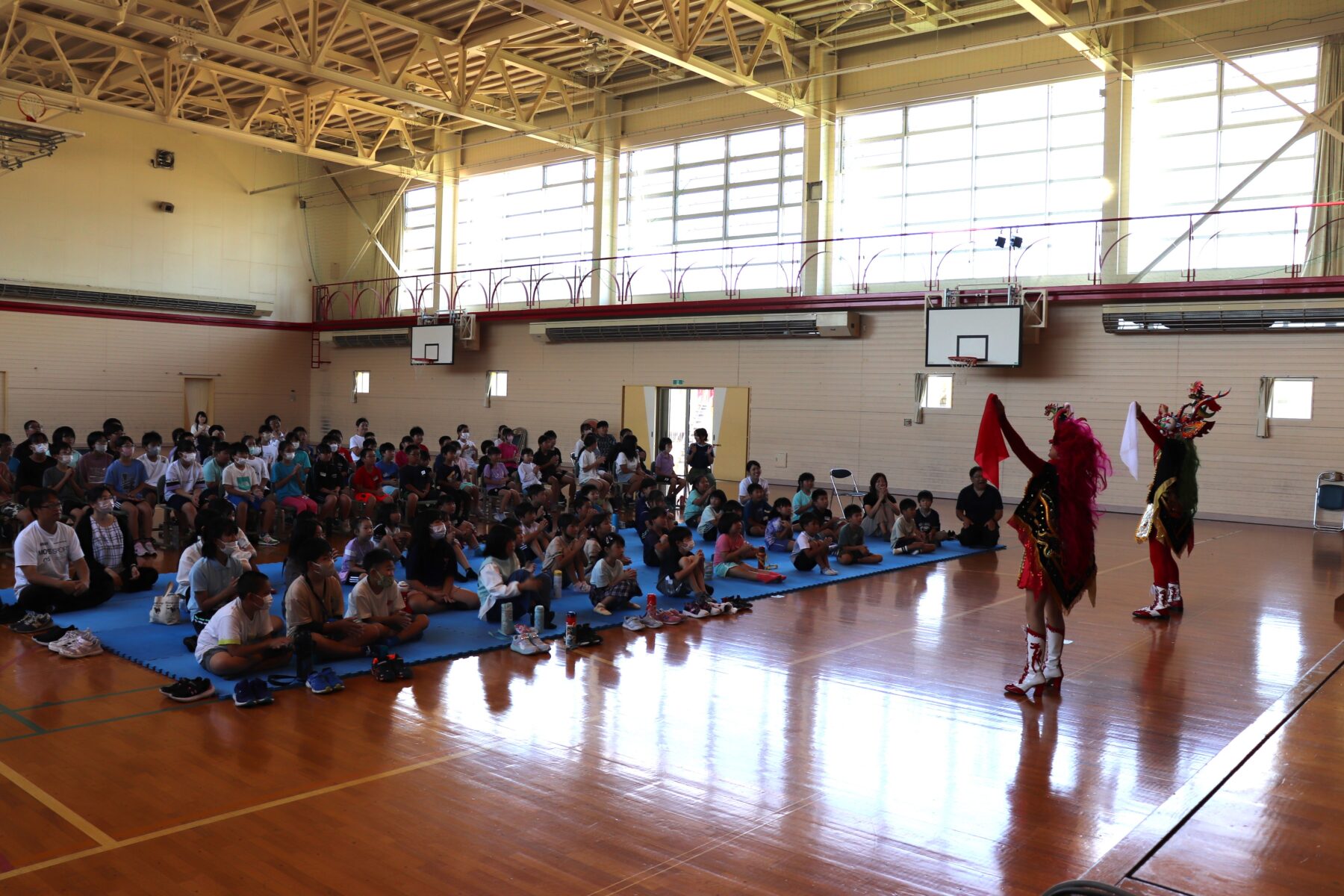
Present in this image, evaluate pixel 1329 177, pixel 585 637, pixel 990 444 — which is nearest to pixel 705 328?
pixel 1329 177

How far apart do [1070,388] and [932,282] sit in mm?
3317

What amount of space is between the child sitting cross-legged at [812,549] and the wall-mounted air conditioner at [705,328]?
8.68 meters

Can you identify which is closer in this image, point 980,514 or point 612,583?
point 612,583

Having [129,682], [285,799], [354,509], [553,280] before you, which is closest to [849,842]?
[285,799]

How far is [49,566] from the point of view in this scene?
870cm

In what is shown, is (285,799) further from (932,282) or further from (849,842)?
(932,282)

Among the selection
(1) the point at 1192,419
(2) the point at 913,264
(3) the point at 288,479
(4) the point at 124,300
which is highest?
(2) the point at 913,264

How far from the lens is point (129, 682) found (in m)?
6.89

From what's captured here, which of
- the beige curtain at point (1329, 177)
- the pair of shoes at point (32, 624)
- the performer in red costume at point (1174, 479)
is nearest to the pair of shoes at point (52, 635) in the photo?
the pair of shoes at point (32, 624)

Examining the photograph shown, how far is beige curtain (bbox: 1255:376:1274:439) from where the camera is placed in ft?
52.9

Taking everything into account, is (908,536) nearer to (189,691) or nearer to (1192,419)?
(1192,419)

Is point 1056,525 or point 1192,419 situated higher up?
point 1192,419

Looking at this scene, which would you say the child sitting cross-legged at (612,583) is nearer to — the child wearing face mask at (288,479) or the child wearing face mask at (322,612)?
the child wearing face mask at (322,612)

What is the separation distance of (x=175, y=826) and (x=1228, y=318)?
16.2 meters
